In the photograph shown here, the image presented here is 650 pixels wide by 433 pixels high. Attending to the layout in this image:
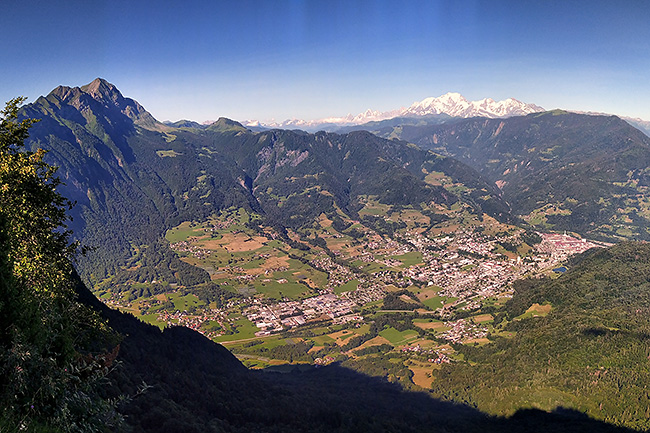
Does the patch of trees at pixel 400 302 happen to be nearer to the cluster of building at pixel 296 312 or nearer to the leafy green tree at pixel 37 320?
the cluster of building at pixel 296 312

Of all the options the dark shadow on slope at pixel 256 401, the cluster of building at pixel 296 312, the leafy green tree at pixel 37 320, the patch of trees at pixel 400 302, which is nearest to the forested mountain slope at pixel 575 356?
the dark shadow on slope at pixel 256 401

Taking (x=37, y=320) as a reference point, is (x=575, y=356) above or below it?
below

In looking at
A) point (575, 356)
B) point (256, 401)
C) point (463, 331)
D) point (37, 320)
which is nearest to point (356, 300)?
point (463, 331)

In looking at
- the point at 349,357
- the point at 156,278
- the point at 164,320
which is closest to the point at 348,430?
the point at 349,357

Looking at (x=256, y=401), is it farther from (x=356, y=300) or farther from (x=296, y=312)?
(x=356, y=300)

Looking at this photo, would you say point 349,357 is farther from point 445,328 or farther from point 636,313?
point 636,313

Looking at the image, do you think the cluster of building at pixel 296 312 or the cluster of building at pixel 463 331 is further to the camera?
the cluster of building at pixel 296 312

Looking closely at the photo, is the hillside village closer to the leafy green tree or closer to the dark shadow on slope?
the dark shadow on slope
